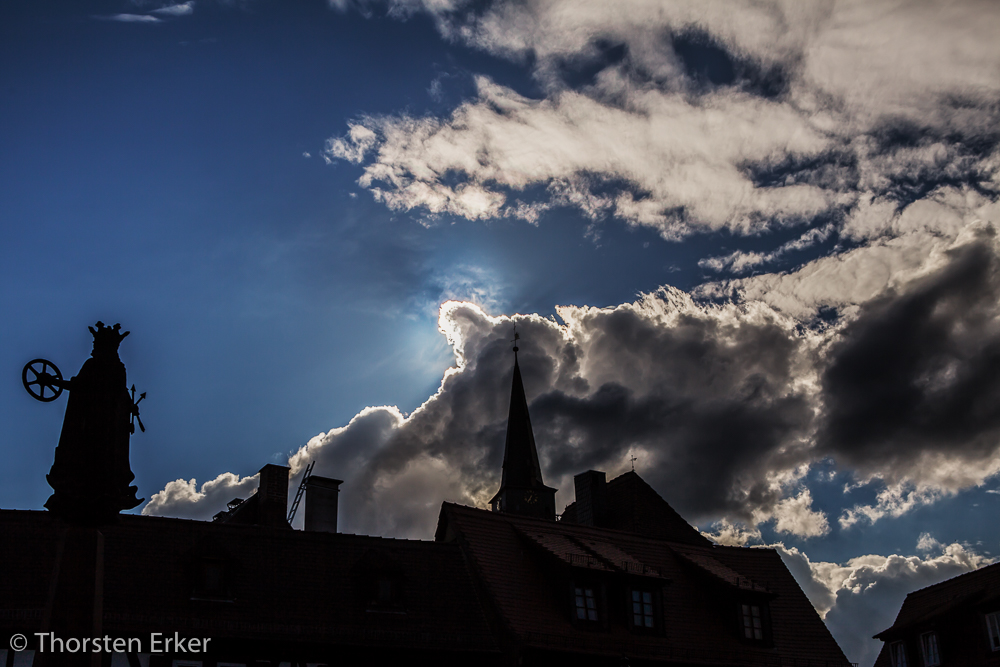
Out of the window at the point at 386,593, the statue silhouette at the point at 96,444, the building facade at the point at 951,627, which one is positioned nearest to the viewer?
the statue silhouette at the point at 96,444

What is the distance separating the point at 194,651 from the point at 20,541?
5528 millimetres

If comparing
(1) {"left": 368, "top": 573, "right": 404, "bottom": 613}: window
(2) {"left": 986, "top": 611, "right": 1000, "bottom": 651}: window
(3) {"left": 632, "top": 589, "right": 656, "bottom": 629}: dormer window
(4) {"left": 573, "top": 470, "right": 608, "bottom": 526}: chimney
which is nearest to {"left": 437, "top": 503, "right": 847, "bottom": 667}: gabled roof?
(3) {"left": 632, "top": 589, "right": 656, "bottom": 629}: dormer window

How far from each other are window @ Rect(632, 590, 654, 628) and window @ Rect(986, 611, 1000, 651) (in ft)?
36.2

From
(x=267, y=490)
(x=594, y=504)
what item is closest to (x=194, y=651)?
(x=267, y=490)

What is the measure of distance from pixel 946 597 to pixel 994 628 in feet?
10.7

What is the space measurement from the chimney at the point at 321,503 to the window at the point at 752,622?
14.1 metres

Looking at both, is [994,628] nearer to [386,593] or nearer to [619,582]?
[619,582]

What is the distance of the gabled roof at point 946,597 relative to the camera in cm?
3164

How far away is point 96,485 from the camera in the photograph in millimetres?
16938

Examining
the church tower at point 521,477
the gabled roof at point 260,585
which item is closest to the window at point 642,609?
the gabled roof at point 260,585

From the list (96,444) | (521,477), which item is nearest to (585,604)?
(96,444)

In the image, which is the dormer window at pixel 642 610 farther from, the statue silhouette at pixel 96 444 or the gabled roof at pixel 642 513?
the statue silhouette at pixel 96 444

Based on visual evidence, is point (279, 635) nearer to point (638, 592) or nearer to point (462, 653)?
point (462, 653)

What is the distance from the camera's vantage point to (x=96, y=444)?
17203 millimetres
